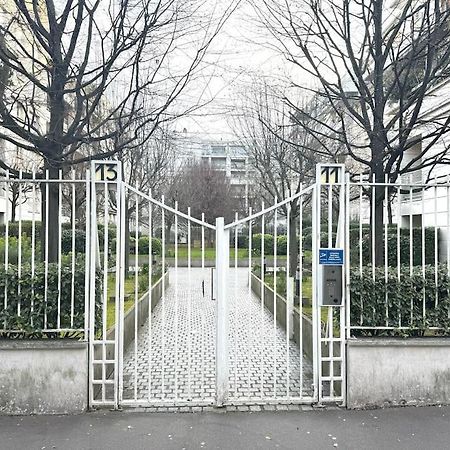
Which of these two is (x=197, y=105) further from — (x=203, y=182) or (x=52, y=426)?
(x=203, y=182)

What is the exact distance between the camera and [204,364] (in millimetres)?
6309

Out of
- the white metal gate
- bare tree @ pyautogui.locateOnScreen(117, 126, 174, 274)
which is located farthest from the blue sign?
bare tree @ pyautogui.locateOnScreen(117, 126, 174, 274)

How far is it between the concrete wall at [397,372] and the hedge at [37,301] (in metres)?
3.01

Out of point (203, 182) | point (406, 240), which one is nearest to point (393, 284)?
point (406, 240)

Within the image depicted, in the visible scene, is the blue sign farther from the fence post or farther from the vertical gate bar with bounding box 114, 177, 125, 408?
the vertical gate bar with bounding box 114, 177, 125, 408

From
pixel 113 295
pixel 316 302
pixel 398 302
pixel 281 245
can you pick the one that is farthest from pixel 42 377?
pixel 281 245

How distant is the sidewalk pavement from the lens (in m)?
3.81

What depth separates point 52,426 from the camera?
13.6 feet

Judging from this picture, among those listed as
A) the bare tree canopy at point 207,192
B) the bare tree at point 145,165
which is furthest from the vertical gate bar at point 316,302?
the bare tree canopy at point 207,192

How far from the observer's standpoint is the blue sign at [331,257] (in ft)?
15.3

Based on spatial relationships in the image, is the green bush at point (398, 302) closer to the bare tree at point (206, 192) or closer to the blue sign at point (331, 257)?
the blue sign at point (331, 257)

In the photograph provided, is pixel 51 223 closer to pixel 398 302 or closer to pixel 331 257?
pixel 331 257

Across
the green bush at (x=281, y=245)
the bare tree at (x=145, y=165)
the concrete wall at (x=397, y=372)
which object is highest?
the bare tree at (x=145, y=165)

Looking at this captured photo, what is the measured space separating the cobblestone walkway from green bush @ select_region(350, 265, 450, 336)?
0.92 metres
